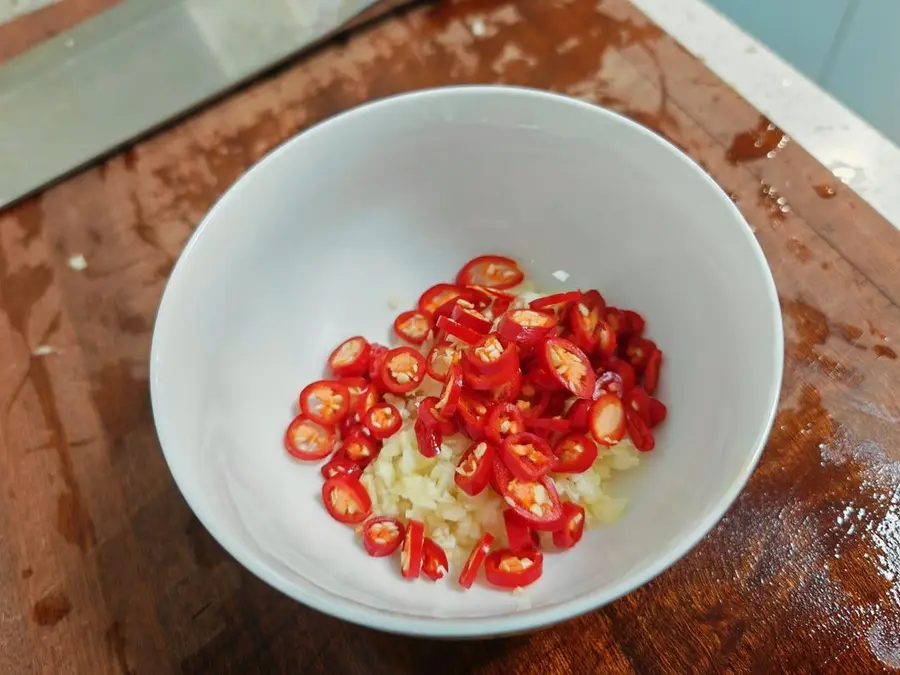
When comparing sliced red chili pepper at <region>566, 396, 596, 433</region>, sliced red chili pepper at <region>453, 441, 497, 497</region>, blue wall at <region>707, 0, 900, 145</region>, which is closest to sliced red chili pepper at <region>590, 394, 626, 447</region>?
sliced red chili pepper at <region>566, 396, 596, 433</region>

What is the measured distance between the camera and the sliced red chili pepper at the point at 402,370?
84 centimetres

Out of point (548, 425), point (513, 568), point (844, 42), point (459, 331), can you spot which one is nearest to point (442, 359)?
point (459, 331)

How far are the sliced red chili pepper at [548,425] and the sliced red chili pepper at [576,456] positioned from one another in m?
0.02

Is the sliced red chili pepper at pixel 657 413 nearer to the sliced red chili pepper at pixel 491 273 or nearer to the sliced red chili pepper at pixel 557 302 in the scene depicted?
the sliced red chili pepper at pixel 557 302

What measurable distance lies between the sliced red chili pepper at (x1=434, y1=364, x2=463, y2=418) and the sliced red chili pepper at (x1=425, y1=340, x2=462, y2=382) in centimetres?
1

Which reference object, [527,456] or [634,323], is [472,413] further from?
[634,323]

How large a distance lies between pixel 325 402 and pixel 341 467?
0.08 m

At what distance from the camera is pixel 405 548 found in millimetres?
734

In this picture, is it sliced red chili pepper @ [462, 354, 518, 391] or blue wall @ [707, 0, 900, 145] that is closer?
sliced red chili pepper @ [462, 354, 518, 391]

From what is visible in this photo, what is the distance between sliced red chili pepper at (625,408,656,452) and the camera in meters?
0.78

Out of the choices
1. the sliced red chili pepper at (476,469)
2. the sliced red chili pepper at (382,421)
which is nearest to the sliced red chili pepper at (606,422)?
the sliced red chili pepper at (476,469)

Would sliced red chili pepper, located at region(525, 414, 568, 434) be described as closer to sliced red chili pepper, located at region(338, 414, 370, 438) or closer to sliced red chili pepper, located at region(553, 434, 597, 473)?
sliced red chili pepper, located at region(553, 434, 597, 473)

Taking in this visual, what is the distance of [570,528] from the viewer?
730mm

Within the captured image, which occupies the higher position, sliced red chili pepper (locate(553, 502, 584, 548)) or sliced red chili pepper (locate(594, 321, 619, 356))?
sliced red chili pepper (locate(594, 321, 619, 356))
